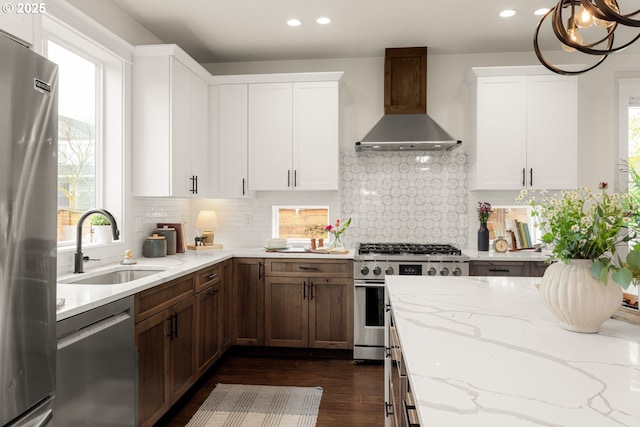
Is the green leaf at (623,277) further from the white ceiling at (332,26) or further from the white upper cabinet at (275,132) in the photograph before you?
the white upper cabinet at (275,132)

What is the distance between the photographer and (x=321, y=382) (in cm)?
334

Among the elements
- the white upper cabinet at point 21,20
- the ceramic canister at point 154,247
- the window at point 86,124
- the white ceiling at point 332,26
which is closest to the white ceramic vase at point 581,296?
the white upper cabinet at point 21,20

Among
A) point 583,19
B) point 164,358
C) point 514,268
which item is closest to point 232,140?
point 164,358

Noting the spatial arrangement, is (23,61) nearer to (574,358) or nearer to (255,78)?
(574,358)

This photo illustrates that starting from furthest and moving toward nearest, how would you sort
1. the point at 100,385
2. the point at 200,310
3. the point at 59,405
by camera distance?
1. the point at 200,310
2. the point at 100,385
3. the point at 59,405

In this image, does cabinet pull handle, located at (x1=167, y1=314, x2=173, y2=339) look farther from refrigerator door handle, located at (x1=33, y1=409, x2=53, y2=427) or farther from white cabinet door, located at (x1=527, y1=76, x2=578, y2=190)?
white cabinet door, located at (x1=527, y1=76, x2=578, y2=190)

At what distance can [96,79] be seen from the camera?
3.20 metres

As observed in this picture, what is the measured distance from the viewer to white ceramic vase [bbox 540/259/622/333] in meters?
1.27

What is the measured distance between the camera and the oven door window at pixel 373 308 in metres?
3.72

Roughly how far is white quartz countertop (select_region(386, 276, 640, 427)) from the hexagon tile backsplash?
2627 millimetres

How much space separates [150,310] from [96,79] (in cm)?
187

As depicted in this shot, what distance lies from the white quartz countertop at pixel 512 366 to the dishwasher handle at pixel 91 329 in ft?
4.30

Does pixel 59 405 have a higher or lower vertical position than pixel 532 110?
lower

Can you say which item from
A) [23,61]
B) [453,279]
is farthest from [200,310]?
[23,61]
